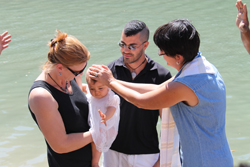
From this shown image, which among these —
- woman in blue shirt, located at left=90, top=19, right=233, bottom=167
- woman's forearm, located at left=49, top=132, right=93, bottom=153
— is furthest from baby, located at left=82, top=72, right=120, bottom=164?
woman in blue shirt, located at left=90, top=19, right=233, bottom=167

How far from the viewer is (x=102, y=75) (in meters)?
2.91

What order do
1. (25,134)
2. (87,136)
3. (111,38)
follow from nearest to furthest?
(87,136) → (25,134) → (111,38)

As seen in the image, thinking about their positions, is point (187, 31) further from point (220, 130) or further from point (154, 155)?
point (154, 155)

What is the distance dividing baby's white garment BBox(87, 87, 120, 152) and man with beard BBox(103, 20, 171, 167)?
0.26 meters

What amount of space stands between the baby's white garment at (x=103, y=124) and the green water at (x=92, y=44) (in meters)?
2.19

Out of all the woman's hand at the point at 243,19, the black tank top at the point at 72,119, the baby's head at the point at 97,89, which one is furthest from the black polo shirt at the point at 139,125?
the woman's hand at the point at 243,19

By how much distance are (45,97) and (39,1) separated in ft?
40.3

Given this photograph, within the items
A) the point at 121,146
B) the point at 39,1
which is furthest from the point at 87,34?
the point at 121,146

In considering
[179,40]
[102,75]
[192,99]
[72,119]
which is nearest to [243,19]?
[179,40]

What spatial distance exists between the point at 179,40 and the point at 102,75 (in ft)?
2.45

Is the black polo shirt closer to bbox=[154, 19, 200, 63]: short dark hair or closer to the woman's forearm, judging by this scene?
the woman's forearm

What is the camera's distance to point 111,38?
10008mm

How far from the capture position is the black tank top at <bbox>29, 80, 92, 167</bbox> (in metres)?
2.73

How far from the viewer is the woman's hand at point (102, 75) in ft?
9.51
